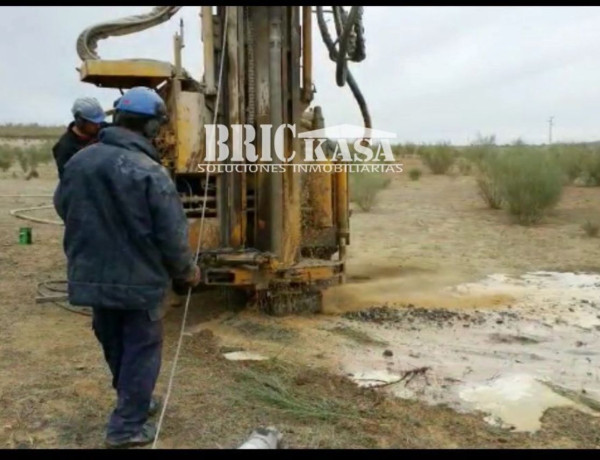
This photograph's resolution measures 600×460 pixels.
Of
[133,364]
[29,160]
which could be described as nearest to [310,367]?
[133,364]

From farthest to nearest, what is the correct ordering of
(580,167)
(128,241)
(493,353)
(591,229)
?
(580,167) < (591,229) < (493,353) < (128,241)

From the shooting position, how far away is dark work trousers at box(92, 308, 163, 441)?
369 cm

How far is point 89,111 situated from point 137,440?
2.54m

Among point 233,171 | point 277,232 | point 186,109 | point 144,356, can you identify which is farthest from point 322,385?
point 186,109

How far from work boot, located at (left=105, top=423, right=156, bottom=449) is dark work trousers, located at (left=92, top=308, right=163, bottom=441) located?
0.8 inches

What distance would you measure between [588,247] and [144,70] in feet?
26.1

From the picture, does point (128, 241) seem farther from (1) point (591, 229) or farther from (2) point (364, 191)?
(2) point (364, 191)

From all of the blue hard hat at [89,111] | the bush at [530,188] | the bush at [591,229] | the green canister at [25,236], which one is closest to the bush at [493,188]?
the bush at [530,188]

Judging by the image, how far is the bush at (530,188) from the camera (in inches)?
555

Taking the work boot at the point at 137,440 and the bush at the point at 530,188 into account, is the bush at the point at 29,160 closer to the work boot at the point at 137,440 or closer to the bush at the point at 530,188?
the bush at the point at 530,188

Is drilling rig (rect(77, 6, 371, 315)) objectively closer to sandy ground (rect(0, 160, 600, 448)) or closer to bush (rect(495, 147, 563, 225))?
sandy ground (rect(0, 160, 600, 448))

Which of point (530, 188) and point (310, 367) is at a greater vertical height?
point (530, 188)

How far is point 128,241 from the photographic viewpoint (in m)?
3.55

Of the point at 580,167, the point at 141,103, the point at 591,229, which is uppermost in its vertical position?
the point at 141,103
